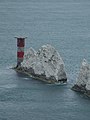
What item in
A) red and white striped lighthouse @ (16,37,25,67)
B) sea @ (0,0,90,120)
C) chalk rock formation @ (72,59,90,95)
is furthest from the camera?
red and white striped lighthouse @ (16,37,25,67)

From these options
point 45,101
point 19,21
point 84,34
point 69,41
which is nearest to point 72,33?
point 84,34

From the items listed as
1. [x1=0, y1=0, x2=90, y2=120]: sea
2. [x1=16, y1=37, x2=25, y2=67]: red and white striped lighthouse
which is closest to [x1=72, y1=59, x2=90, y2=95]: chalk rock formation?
[x1=0, y1=0, x2=90, y2=120]: sea

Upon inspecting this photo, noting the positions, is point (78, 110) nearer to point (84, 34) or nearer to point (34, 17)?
point (84, 34)

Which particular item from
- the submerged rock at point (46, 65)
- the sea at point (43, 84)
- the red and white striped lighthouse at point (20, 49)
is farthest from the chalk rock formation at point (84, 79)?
the red and white striped lighthouse at point (20, 49)

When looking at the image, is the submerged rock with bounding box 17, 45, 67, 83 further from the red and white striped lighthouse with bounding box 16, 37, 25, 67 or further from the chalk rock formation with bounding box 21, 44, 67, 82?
the red and white striped lighthouse with bounding box 16, 37, 25, 67

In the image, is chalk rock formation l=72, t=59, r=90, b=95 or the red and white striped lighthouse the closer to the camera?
chalk rock formation l=72, t=59, r=90, b=95

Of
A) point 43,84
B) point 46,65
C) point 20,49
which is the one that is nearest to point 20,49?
point 20,49

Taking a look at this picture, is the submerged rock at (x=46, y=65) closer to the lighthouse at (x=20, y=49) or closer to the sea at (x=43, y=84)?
the sea at (x=43, y=84)

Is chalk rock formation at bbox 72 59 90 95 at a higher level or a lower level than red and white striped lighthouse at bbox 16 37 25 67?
lower
